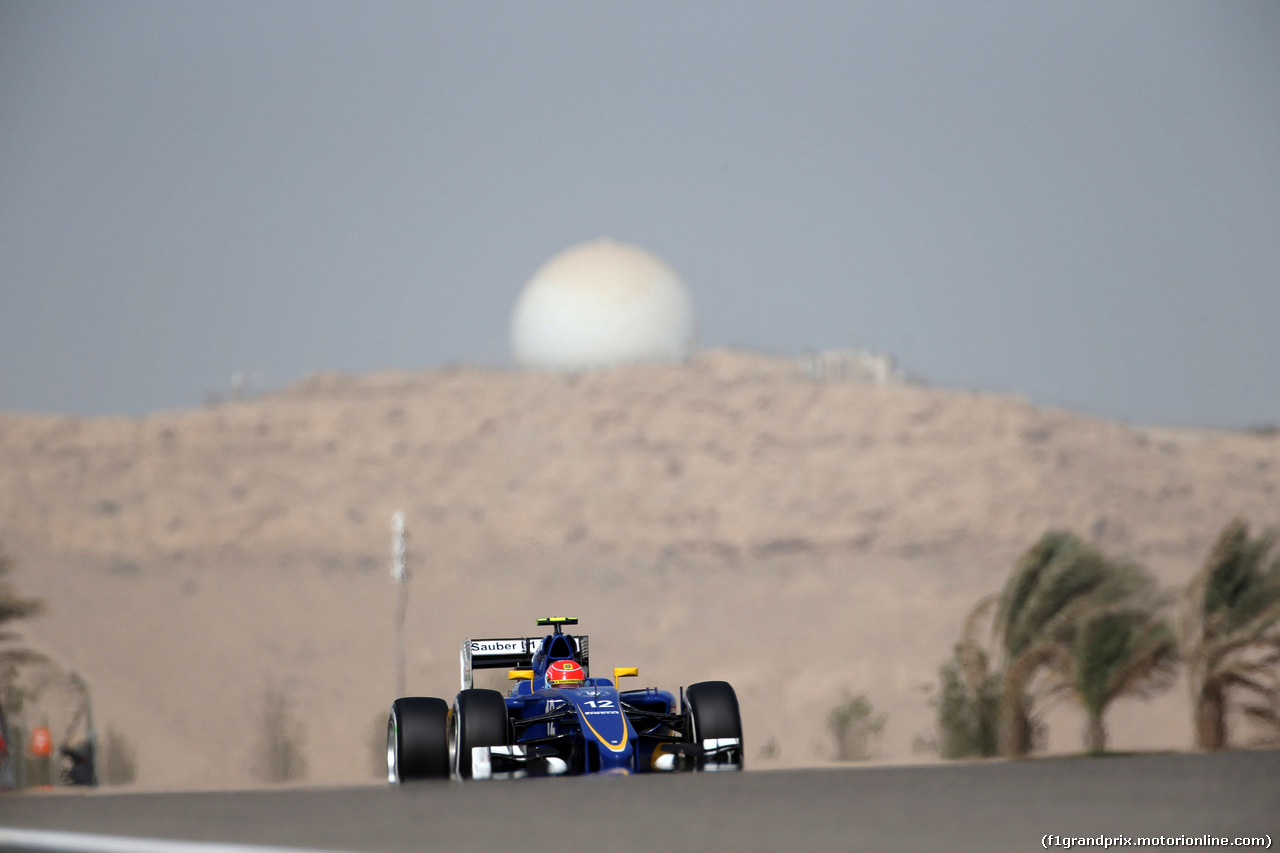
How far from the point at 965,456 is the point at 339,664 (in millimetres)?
28390

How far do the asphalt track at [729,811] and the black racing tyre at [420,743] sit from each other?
1.52 metres

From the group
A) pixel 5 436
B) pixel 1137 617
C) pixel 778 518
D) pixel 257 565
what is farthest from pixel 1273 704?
pixel 5 436

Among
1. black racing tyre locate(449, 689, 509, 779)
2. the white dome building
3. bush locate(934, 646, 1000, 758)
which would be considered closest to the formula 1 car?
black racing tyre locate(449, 689, 509, 779)

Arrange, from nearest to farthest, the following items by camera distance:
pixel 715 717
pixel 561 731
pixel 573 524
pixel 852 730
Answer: pixel 561 731 → pixel 715 717 → pixel 852 730 → pixel 573 524

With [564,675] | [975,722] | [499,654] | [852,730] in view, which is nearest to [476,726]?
[564,675]

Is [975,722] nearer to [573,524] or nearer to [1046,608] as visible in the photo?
[1046,608]

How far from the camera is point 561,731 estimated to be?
1254cm

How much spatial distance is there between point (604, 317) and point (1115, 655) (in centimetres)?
5188

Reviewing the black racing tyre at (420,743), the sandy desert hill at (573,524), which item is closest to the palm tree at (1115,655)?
the black racing tyre at (420,743)

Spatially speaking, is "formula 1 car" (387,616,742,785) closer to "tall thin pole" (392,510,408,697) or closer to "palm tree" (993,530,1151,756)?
"palm tree" (993,530,1151,756)

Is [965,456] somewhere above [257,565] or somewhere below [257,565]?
above

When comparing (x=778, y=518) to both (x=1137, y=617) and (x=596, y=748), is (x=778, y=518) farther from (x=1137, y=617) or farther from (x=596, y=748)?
(x=596, y=748)

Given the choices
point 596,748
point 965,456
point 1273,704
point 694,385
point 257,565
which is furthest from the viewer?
point 694,385

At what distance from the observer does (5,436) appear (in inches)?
2552
